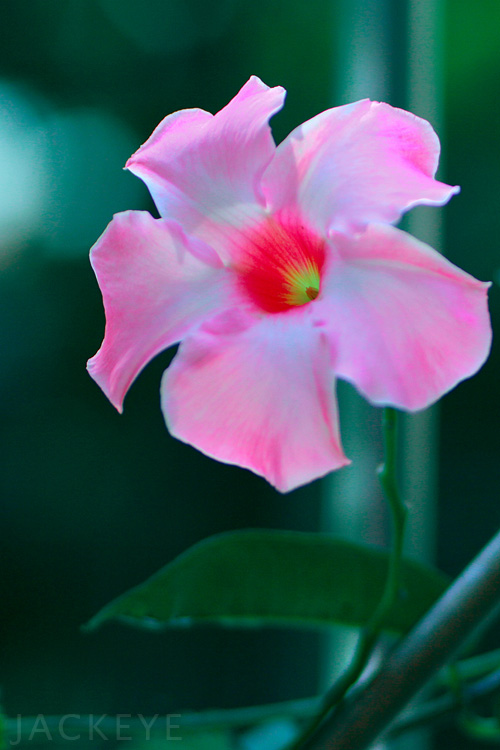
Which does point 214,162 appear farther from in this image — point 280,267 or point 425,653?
point 425,653

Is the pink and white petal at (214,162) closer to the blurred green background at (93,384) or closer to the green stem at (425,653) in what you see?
the green stem at (425,653)

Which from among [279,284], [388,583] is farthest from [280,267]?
[388,583]

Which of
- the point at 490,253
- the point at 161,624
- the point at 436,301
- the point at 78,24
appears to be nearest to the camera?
the point at 436,301

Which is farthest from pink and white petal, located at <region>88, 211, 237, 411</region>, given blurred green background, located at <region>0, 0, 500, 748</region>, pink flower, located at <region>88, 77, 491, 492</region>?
blurred green background, located at <region>0, 0, 500, 748</region>

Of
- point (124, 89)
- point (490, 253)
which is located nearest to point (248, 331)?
point (490, 253)

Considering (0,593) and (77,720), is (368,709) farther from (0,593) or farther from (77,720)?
(0,593)

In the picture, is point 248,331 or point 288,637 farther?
point 288,637

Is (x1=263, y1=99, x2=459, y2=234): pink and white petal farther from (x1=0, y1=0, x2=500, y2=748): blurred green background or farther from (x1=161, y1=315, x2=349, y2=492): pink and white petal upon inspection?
(x1=0, y1=0, x2=500, y2=748): blurred green background
